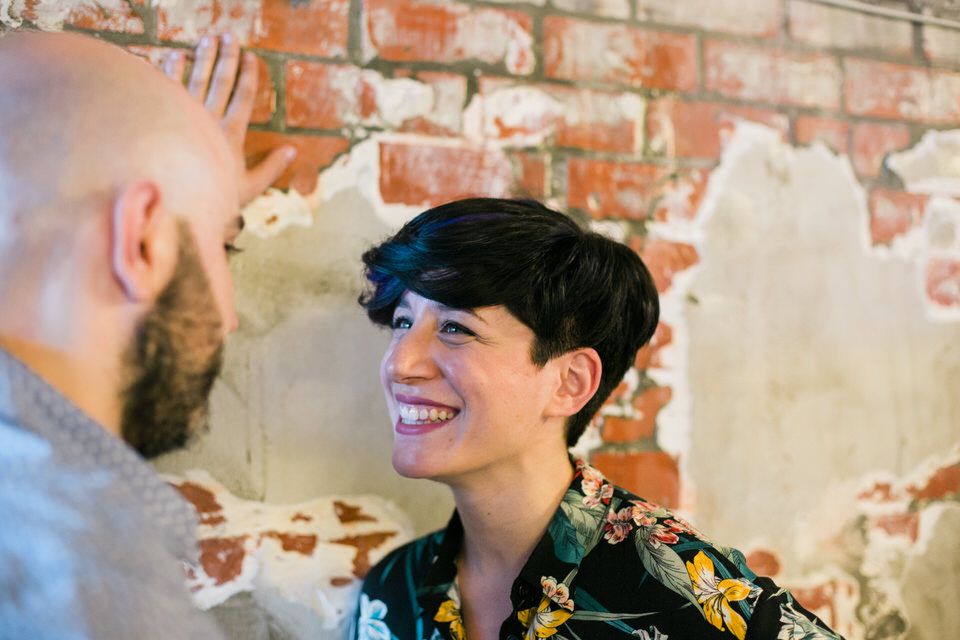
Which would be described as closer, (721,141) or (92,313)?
(92,313)

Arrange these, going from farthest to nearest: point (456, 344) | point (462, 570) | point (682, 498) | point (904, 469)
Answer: point (904, 469) → point (682, 498) → point (462, 570) → point (456, 344)

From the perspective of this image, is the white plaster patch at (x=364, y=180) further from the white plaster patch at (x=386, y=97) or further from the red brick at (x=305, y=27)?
the red brick at (x=305, y=27)

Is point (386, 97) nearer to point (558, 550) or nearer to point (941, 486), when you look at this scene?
point (558, 550)

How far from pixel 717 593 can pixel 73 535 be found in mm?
858

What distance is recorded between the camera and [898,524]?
1687 mm

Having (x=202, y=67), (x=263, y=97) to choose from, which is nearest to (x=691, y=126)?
(x=263, y=97)

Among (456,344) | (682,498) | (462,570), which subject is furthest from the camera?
(682,498)

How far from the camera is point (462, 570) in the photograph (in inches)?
51.4

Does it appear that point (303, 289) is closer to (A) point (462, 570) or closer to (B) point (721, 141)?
(A) point (462, 570)

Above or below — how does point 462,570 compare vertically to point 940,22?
below

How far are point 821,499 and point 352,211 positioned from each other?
1197 millimetres

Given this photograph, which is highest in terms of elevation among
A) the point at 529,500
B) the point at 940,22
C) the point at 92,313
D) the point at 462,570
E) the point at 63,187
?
the point at 940,22

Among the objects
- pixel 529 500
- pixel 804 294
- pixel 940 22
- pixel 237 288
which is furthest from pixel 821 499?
pixel 237 288

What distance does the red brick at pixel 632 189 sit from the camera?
152 centimetres
